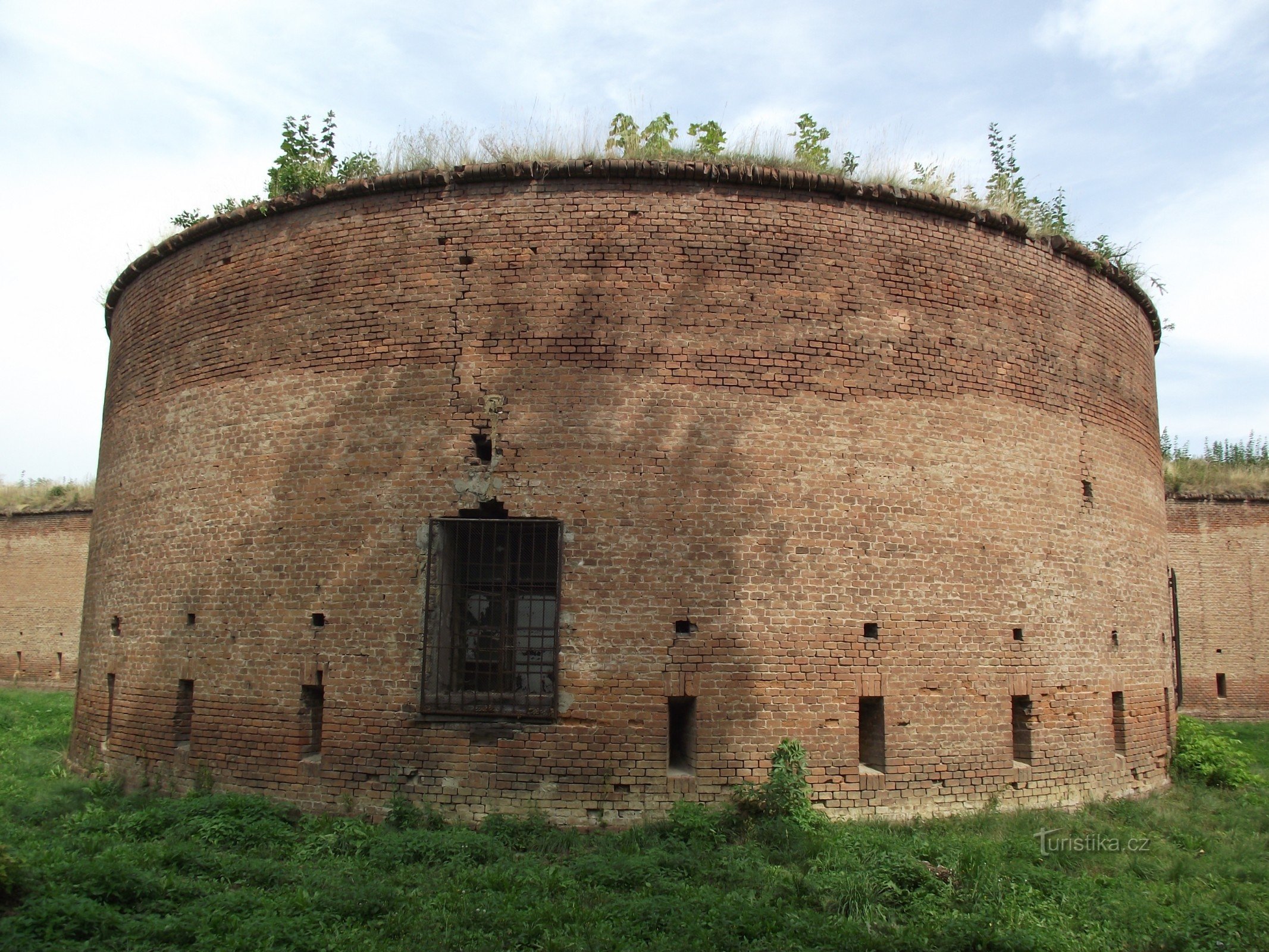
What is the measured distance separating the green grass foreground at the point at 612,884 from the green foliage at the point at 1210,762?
7.07 ft

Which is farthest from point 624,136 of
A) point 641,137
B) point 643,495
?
point 643,495

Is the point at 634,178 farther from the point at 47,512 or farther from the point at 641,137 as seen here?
the point at 47,512

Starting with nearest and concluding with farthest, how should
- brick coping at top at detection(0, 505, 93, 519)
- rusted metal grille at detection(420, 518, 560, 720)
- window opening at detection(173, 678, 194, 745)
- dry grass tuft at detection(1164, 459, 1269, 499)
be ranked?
1. rusted metal grille at detection(420, 518, 560, 720)
2. window opening at detection(173, 678, 194, 745)
3. dry grass tuft at detection(1164, 459, 1269, 499)
4. brick coping at top at detection(0, 505, 93, 519)

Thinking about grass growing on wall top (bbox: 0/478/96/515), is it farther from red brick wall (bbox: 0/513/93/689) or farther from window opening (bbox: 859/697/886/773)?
window opening (bbox: 859/697/886/773)

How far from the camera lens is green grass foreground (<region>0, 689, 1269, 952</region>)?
15.6 feet

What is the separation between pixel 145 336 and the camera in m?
9.37

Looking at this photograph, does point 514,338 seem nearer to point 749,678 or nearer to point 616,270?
point 616,270

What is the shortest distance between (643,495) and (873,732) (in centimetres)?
293

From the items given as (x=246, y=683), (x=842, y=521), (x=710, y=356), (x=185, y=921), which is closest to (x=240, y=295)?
(x=246, y=683)

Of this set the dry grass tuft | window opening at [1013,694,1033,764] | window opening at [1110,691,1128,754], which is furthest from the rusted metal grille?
the dry grass tuft

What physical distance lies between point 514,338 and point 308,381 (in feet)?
6.93

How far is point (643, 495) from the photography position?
278 inches
